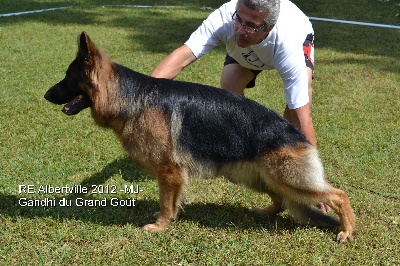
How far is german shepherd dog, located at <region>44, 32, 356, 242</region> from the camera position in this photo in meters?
3.65

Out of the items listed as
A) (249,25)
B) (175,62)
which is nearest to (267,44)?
(249,25)

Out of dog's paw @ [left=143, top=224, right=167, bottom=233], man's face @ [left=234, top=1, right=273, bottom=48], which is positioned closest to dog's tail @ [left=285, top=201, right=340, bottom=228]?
dog's paw @ [left=143, top=224, right=167, bottom=233]

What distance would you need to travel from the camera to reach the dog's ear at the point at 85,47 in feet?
11.1

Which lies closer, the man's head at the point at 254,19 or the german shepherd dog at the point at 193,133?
the man's head at the point at 254,19

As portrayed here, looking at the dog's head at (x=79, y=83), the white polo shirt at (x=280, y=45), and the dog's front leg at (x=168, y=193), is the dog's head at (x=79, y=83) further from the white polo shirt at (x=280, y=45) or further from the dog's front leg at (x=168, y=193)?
the white polo shirt at (x=280, y=45)

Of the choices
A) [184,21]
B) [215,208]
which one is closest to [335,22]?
[184,21]

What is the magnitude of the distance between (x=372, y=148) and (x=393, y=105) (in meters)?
2.05

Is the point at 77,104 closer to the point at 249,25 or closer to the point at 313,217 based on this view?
the point at 249,25

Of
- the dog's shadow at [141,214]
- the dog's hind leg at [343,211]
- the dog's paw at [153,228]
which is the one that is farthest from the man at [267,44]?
the dog's paw at [153,228]

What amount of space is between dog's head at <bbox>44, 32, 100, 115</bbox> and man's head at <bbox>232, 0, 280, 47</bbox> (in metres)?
1.16

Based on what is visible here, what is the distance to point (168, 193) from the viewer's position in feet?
12.7

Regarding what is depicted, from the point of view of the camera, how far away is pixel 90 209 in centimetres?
428

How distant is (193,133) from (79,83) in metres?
0.99

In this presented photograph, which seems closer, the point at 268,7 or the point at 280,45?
the point at 268,7
